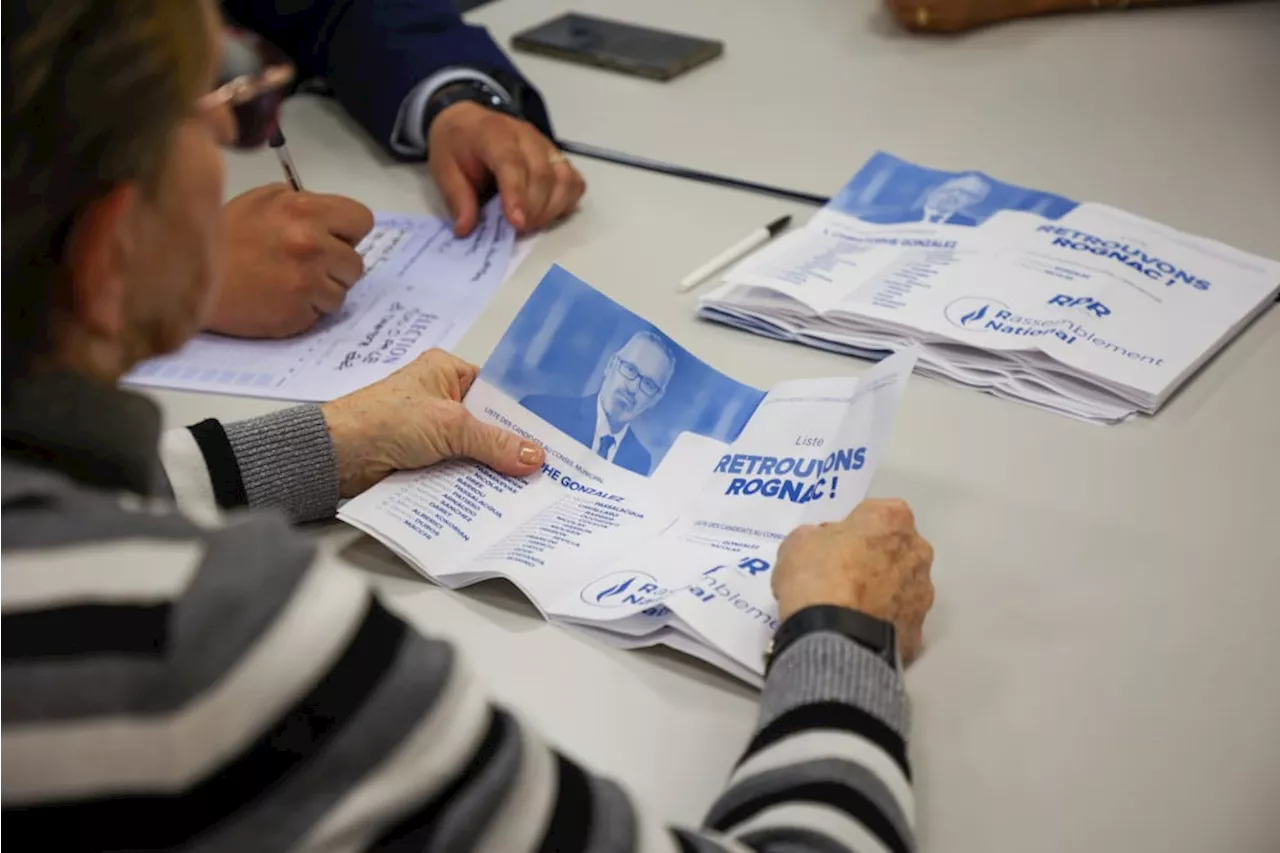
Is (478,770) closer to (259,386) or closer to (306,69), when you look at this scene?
(259,386)

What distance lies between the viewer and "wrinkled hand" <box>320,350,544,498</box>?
2.68 ft

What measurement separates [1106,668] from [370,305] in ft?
2.18

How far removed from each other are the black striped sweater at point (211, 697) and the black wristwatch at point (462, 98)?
2.76ft

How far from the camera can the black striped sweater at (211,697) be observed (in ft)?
1.29

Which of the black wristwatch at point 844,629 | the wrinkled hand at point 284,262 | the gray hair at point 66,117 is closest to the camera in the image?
the gray hair at point 66,117

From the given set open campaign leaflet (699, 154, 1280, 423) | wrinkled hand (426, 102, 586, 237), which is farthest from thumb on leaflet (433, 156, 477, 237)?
open campaign leaflet (699, 154, 1280, 423)

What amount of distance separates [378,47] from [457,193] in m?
0.28

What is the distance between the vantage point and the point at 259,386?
3.09 feet

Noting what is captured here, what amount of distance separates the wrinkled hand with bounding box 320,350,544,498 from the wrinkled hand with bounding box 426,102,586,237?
0.35 metres

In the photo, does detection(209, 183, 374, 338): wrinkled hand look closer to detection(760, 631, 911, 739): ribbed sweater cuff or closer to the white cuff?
the white cuff

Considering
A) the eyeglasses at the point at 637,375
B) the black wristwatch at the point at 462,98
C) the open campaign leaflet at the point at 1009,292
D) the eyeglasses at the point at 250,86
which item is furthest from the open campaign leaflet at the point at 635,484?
the black wristwatch at the point at 462,98

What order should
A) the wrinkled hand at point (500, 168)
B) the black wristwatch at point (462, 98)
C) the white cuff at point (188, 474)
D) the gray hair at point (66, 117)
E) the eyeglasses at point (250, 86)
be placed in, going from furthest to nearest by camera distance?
the black wristwatch at point (462, 98) < the wrinkled hand at point (500, 168) < the white cuff at point (188, 474) < the eyeglasses at point (250, 86) < the gray hair at point (66, 117)

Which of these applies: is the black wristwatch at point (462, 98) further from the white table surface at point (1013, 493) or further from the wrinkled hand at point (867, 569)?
the wrinkled hand at point (867, 569)

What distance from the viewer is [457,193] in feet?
3.87
